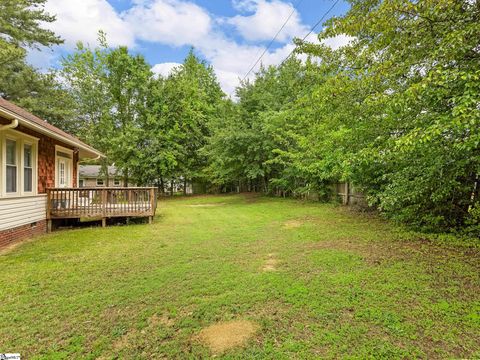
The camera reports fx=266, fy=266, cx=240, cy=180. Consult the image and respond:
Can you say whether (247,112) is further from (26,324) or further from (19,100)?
(26,324)

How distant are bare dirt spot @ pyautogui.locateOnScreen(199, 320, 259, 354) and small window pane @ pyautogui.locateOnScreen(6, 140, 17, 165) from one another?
6.45 meters

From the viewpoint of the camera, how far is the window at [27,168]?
22.3 ft

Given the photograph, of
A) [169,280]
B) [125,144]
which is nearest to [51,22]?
[125,144]

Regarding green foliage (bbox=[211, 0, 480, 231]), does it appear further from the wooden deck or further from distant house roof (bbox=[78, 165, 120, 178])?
distant house roof (bbox=[78, 165, 120, 178])

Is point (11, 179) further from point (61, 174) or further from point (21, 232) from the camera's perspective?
point (61, 174)

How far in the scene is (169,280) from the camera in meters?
3.96

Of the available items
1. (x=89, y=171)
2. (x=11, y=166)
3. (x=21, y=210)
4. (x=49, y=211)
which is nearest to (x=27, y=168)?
(x=11, y=166)

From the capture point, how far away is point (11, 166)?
6.27 metres

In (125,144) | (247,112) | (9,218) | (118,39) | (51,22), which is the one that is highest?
(118,39)

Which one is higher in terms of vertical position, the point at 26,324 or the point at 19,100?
the point at 19,100

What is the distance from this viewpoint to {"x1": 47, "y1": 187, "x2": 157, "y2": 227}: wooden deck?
7.95 m

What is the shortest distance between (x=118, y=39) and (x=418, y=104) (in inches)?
883

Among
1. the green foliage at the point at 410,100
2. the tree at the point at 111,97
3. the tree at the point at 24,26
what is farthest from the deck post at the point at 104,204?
the tree at the point at 111,97

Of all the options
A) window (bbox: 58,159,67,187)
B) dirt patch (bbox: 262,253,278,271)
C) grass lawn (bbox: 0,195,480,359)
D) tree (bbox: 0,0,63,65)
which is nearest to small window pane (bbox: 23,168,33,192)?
grass lawn (bbox: 0,195,480,359)
